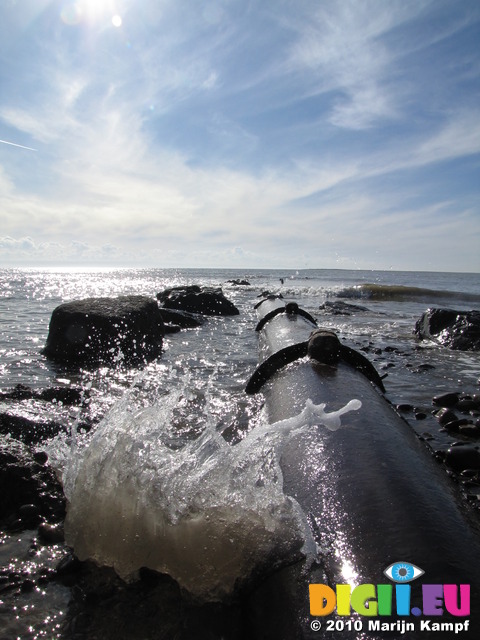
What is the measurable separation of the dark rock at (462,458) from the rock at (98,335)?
6.29 meters

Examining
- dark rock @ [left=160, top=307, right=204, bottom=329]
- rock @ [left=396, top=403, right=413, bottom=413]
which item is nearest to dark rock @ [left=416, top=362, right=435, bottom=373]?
rock @ [left=396, top=403, right=413, bottom=413]

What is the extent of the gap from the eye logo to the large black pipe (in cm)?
2

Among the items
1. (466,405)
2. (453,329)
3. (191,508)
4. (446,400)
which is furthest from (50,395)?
(453,329)

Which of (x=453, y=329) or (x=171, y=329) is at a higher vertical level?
(x=171, y=329)

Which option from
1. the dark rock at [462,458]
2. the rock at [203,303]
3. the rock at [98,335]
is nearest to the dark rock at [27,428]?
the dark rock at [462,458]

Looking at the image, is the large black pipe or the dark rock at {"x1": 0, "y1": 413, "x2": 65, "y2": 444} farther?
the dark rock at {"x1": 0, "y1": 413, "x2": 65, "y2": 444}

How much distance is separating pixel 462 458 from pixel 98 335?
731 cm

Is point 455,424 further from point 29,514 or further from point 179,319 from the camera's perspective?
point 179,319

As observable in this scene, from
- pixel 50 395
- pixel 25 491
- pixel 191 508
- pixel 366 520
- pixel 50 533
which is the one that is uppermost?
pixel 366 520

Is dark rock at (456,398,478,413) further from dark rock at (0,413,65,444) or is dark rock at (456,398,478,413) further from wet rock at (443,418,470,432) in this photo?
dark rock at (0,413,65,444)

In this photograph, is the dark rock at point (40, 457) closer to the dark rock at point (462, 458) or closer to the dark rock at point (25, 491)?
the dark rock at point (25, 491)

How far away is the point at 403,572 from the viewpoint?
Answer: 158 centimetres

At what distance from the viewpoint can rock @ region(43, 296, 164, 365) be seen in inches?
345

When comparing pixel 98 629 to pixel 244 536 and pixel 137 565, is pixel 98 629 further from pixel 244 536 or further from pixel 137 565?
pixel 244 536
